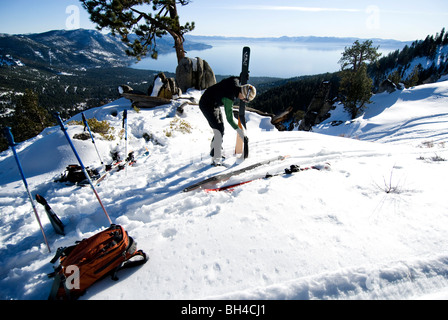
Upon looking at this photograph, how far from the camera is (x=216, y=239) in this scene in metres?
2.90

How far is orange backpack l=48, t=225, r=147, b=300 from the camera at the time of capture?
229cm

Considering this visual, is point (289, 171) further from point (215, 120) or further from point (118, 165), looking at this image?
point (118, 165)

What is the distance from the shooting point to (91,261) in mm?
2396

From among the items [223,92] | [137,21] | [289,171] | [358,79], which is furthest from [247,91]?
[358,79]

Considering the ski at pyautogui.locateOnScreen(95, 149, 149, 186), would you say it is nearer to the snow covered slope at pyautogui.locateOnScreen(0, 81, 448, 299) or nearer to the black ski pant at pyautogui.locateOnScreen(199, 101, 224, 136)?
the snow covered slope at pyautogui.locateOnScreen(0, 81, 448, 299)

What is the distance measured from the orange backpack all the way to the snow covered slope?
15 cm

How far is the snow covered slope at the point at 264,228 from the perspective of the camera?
2.18 meters

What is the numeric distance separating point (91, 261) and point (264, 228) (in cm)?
228

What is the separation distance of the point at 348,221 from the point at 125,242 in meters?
3.18

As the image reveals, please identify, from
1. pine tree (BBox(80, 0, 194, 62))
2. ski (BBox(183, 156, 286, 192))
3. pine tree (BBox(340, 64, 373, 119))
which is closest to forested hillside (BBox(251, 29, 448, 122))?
pine tree (BBox(340, 64, 373, 119))

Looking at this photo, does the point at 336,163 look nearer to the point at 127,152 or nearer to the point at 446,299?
the point at 446,299

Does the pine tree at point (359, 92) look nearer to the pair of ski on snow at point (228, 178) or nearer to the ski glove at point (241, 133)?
the ski glove at point (241, 133)

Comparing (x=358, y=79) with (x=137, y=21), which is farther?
(x=358, y=79)
